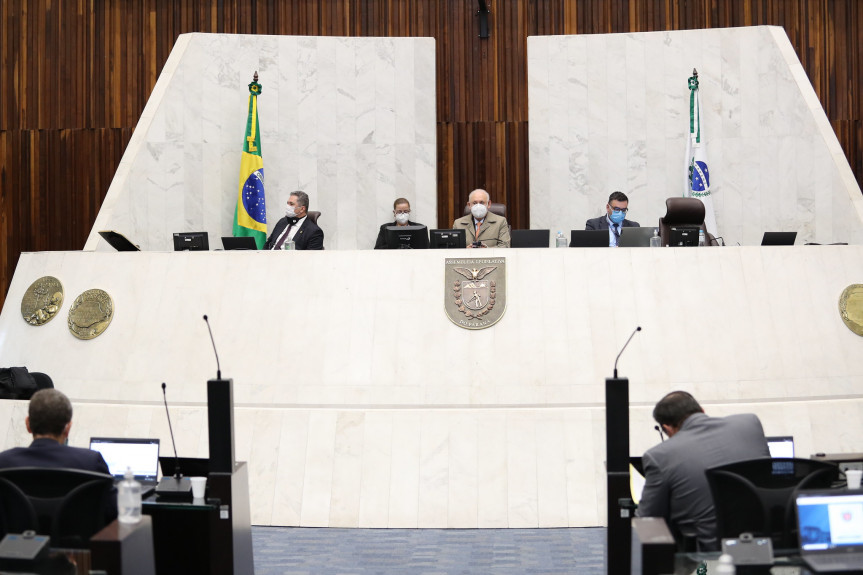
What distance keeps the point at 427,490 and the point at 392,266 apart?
66.6 inches

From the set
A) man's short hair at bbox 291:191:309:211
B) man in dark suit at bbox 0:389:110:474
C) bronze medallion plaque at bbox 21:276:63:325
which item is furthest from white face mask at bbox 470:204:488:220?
man in dark suit at bbox 0:389:110:474

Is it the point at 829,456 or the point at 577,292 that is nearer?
the point at 829,456

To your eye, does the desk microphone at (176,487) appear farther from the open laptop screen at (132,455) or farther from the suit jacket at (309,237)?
the suit jacket at (309,237)

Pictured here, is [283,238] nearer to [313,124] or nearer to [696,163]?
[313,124]

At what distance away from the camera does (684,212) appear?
7785mm

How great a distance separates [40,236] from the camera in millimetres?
11977

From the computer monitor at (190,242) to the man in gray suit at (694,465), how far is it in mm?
4873

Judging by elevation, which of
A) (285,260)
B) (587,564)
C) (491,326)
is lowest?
(587,564)

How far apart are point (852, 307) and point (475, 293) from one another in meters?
2.77

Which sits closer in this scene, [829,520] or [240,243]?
[829,520]

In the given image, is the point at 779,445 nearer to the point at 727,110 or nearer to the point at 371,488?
the point at 371,488

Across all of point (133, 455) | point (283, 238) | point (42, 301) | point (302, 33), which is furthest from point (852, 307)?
point (302, 33)

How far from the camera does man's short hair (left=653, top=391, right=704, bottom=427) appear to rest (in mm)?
4141

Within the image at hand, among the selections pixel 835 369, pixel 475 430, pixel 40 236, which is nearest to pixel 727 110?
pixel 835 369
